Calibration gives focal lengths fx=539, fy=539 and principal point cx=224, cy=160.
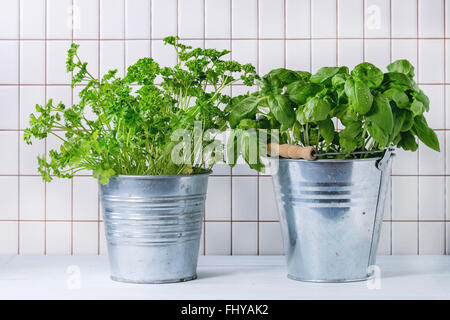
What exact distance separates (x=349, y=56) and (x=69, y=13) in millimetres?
686

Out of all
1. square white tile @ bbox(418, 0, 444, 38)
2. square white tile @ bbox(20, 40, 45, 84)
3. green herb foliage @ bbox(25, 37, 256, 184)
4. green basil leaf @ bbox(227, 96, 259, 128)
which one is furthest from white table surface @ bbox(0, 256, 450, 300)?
square white tile @ bbox(418, 0, 444, 38)

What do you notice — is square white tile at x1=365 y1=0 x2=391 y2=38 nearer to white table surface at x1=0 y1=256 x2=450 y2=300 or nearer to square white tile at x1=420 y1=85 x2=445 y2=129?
square white tile at x1=420 y1=85 x2=445 y2=129

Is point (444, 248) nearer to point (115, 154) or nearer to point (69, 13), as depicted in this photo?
point (115, 154)

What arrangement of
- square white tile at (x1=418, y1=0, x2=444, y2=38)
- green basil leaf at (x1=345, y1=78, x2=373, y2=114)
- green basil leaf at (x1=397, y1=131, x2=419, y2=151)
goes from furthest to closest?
square white tile at (x1=418, y1=0, x2=444, y2=38), green basil leaf at (x1=397, y1=131, x2=419, y2=151), green basil leaf at (x1=345, y1=78, x2=373, y2=114)

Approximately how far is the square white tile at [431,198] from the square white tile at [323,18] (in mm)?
419

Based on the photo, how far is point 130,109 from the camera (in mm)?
923

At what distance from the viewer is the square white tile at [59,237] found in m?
1.31

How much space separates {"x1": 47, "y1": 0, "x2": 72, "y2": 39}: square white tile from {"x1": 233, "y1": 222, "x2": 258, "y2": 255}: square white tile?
622 millimetres

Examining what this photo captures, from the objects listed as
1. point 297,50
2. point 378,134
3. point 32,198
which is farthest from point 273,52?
point 32,198

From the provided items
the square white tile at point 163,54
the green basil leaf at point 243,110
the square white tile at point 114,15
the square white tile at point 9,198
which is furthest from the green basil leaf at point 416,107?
the square white tile at point 9,198

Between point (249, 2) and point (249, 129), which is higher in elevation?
point (249, 2)

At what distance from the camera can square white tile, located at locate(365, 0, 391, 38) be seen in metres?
1.29

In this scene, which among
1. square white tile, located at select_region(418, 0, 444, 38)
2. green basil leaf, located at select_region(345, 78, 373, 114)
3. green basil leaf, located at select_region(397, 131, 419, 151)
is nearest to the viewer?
green basil leaf, located at select_region(345, 78, 373, 114)

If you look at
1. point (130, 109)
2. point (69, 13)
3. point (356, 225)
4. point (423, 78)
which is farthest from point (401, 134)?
point (69, 13)
